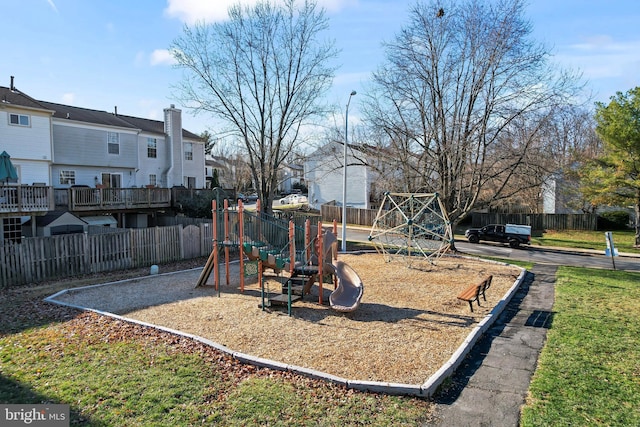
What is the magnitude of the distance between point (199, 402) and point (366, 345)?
12.2 ft

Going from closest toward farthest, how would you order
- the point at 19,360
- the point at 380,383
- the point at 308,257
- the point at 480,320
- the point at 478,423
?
1. the point at 478,423
2. the point at 380,383
3. the point at 19,360
4. the point at 480,320
5. the point at 308,257

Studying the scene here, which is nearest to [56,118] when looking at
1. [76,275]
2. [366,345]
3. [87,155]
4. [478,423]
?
[87,155]

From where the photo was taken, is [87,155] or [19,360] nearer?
[19,360]

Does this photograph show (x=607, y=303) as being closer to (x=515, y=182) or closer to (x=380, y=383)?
(x=380, y=383)

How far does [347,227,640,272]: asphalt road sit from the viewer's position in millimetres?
22156

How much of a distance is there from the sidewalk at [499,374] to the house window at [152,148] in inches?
1129

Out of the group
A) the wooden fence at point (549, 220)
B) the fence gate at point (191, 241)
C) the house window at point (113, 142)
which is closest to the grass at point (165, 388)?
the fence gate at point (191, 241)

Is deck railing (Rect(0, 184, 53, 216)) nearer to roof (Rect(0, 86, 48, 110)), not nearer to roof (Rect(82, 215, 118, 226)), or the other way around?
roof (Rect(82, 215, 118, 226))

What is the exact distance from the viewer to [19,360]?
300 inches

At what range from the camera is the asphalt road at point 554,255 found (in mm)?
22156

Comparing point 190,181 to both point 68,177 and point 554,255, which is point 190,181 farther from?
point 554,255

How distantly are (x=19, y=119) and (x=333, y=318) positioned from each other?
76.1ft

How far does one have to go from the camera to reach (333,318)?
421 inches

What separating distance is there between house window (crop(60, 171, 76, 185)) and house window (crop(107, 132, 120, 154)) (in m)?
3.07
